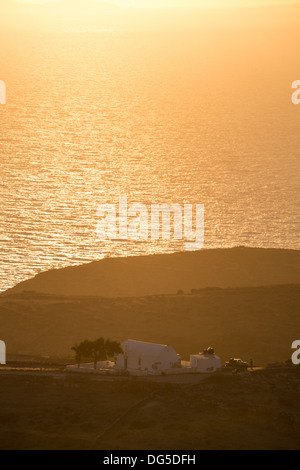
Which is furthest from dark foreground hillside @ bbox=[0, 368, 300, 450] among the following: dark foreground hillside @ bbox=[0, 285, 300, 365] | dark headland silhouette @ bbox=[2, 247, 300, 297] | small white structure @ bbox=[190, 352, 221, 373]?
dark headland silhouette @ bbox=[2, 247, 300, 297]

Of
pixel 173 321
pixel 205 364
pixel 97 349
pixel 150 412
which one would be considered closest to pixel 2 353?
pixel 97 349

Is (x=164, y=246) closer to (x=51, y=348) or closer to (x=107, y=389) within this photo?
(x=51, y=348)

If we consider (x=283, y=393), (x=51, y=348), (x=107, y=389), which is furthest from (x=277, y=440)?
(x=51, y=348)

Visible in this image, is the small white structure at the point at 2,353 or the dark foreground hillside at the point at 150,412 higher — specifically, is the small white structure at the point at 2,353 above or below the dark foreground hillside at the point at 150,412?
above

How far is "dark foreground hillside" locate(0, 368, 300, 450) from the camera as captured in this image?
81.2 m

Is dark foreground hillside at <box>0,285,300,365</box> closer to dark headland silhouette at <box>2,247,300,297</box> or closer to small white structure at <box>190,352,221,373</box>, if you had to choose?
dark headland silhouette at <box>2,247,300,297</box>

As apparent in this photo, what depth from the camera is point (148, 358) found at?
312 ft

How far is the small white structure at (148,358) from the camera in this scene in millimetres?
94688

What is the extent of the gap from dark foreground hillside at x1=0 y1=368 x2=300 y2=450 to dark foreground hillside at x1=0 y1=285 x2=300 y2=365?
15015mm

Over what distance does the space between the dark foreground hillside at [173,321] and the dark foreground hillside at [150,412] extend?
591 inches

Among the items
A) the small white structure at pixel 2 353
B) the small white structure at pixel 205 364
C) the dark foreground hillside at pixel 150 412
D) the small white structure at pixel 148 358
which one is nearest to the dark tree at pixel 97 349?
the small white structure at pixel 148 358

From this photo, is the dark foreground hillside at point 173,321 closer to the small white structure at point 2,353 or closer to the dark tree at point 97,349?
the small white structure at point 2,353

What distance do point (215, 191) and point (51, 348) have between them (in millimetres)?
84670

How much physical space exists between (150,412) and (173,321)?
3171 centimetres
